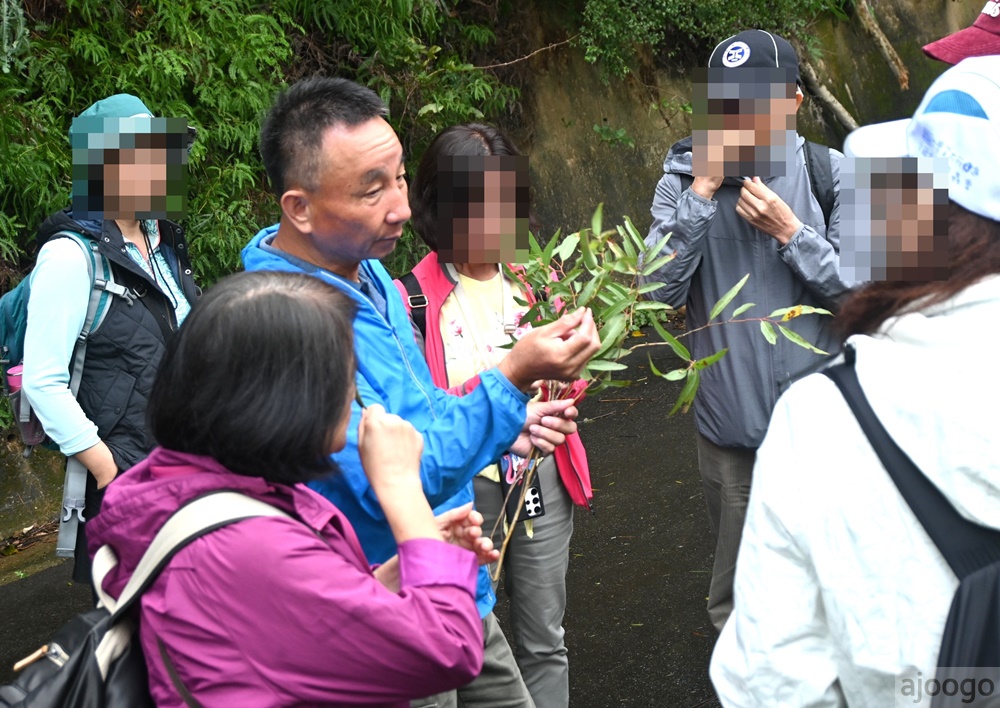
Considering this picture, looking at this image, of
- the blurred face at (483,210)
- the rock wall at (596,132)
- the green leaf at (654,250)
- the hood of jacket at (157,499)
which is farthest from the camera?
the rock wall at (596,132)

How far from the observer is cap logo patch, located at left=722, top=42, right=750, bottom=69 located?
3.19 meters

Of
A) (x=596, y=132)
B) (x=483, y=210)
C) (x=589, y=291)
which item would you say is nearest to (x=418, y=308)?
(x=483, y=210)

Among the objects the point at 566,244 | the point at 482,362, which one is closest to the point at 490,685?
the point at 482,362

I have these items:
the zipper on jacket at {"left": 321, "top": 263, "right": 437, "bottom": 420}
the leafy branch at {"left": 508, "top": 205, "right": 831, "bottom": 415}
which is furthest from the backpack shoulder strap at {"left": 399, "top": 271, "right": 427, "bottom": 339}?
the zipper on jacket at {"left": 321, "top": 263, "right": 437, "bottom": 420}

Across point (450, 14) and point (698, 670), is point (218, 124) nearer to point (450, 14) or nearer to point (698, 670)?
point (450, 14)

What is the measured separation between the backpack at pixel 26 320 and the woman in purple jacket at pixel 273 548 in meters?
1.63

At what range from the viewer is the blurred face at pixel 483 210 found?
3018mm

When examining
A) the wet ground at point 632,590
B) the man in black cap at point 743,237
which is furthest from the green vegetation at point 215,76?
the man in black cap at point 743,237

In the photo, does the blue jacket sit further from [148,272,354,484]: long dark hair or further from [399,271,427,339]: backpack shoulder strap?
[399,271,427,339]: backpack shoulder strap

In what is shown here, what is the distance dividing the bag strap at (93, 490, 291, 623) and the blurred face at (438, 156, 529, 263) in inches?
61.5

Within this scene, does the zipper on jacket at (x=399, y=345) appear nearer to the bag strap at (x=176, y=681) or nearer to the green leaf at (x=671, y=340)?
the green leaf at (x=671, y=340)

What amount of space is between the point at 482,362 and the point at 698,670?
1.88 meters

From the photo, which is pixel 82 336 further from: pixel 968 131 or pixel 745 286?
pixel 968 131

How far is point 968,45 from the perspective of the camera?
215 centimetres
